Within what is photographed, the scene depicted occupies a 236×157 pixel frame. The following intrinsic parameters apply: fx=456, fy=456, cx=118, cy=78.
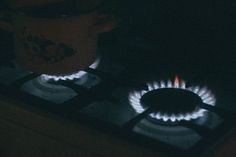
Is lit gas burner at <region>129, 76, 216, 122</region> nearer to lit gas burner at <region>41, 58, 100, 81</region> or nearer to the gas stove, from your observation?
the gas stove

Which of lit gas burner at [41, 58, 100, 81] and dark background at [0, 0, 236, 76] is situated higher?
dark background at [0, 0, 236, 76]

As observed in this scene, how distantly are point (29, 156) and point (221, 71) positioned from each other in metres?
0.48

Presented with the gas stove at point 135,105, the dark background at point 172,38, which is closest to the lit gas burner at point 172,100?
the gas stove at point 135,105

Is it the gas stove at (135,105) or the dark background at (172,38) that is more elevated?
the dark background at (172,38)

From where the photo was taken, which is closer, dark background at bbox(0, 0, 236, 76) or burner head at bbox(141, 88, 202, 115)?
burner head at bbox(141, 88, 202, 115)

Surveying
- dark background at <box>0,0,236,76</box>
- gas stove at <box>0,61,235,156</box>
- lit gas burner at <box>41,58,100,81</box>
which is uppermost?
dark background at <box>0,0,236,76</box>

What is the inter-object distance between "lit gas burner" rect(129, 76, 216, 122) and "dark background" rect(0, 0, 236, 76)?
0.11 meters

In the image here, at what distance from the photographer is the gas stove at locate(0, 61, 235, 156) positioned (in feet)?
2.50

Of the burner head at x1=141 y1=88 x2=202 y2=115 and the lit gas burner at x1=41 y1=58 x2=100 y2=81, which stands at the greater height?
the lit gas burner at x1=41 y1=58 x2=100 y2=81

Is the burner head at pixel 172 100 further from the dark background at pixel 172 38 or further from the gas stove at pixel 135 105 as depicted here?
the dark background at pixel 172 38

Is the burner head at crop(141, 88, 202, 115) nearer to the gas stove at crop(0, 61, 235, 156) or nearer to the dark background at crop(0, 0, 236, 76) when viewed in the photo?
the gas stove at crop(0, 61, 235, 156)

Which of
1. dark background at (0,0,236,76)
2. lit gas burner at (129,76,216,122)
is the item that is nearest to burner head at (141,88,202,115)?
lit gas burner at (129,76,216,122)

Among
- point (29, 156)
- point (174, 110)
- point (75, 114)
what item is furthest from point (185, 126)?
point (29, 156)

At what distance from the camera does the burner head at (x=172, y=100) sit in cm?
82
